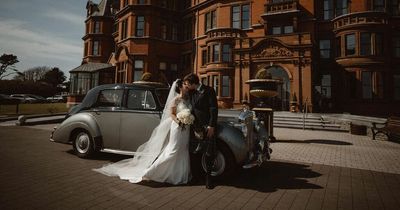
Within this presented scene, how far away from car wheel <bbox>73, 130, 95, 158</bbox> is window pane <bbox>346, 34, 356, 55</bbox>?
2448cm

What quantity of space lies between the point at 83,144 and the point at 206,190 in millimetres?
4099

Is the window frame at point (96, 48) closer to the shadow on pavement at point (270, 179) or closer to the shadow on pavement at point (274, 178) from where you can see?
the shadow on pavement at point (270, 179)

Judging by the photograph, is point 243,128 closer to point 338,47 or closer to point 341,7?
point 338,47

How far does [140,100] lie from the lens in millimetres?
6418

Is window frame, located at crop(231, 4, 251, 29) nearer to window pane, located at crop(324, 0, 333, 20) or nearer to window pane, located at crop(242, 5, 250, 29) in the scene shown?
window pane, located at crop(242, 5, 250, 29)

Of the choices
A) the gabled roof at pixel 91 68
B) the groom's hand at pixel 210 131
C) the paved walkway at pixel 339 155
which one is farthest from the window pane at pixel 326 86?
the gabled roof at pixel 91 68

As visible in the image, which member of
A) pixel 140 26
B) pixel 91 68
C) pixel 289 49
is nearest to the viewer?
pixel 289 49

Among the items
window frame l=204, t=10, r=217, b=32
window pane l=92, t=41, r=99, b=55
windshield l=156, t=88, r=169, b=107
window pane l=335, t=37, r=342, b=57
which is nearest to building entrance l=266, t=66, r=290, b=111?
window pane l=335, t=37, r=342, b=57

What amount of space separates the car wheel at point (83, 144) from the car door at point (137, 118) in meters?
1.02

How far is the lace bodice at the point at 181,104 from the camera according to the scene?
5121mm

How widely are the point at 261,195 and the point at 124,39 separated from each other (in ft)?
98.4

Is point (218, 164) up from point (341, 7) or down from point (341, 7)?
down

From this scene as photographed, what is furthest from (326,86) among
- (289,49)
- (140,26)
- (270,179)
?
(270,179)

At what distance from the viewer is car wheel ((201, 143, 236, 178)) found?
17.0ft
